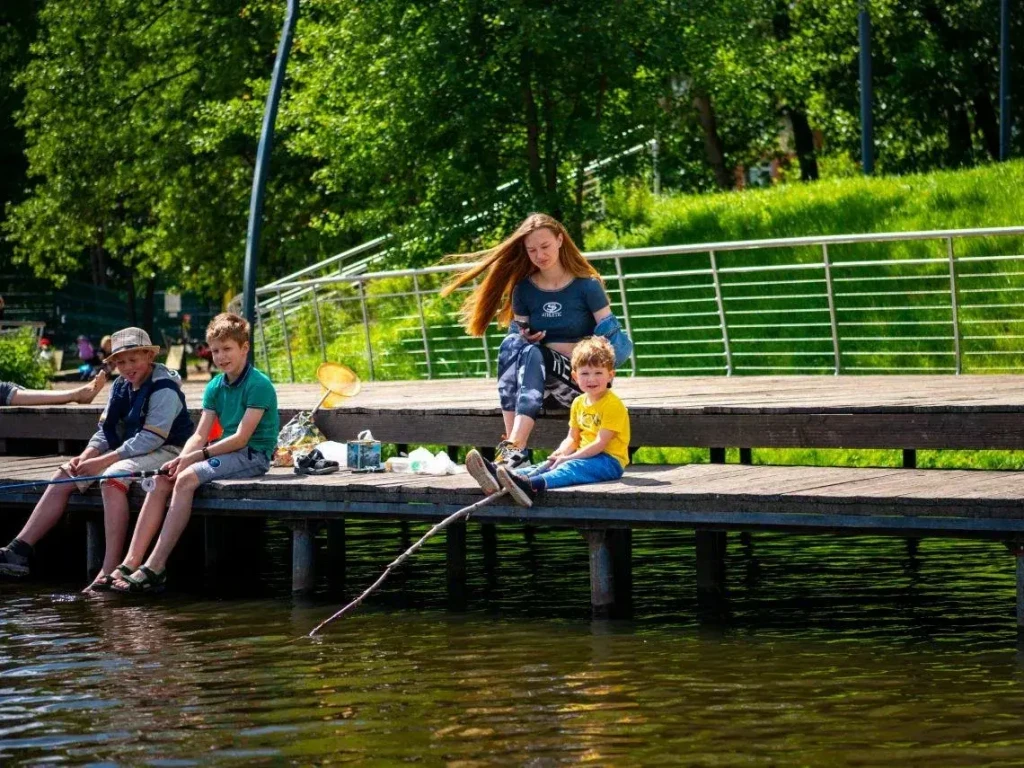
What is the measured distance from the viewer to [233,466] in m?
11.9

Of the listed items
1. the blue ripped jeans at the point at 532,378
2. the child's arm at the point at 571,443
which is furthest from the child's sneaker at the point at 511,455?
the child's arm at the point at 571,443

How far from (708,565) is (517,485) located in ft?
5.41

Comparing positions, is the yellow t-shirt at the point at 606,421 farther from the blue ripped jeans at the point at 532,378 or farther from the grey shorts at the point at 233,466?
the grey shorts at the point at 233,466

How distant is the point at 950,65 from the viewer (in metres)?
38.6

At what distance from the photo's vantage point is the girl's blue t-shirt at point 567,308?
39.4 ft

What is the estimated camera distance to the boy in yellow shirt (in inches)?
418

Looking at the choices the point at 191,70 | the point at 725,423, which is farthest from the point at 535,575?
the point at 191,70

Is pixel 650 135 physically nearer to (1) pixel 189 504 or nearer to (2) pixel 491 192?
(2) pixel 491 192

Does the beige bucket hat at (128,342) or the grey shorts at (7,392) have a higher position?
the beige bucket hat at (128,342)

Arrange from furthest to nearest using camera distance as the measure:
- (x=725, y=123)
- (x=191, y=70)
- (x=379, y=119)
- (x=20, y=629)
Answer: (x=725, y=123) < (x=191, y=70) < (x=379, y=119) < (x=20, y=629)

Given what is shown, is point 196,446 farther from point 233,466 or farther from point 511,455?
point 511,455

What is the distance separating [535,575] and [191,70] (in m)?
25.8

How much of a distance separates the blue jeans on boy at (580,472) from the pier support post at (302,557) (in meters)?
1.79

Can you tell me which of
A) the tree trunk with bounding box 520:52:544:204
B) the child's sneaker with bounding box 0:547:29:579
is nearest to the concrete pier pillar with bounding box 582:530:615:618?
the child's sneaker with bounding box 0:547:29:579
